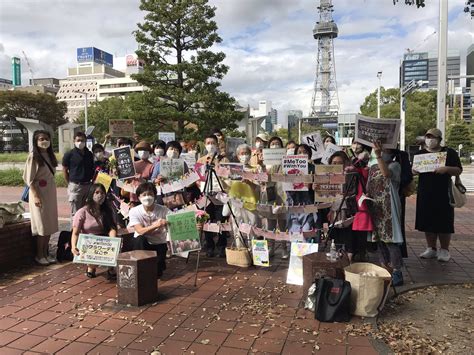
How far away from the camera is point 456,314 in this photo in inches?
167

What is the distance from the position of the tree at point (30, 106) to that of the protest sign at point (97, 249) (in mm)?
62354

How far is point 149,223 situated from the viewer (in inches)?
209

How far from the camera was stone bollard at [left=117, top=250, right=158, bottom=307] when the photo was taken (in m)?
4.40

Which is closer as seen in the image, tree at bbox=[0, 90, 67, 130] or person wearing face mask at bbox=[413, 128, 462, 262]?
person wearing face mask at bbox=[413, 128, 462, 262]

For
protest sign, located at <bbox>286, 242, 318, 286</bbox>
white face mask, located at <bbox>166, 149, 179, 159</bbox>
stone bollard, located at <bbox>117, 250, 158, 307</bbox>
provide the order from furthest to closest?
white face mask, located at <bbox>166, 149, 179, 159</bbox> < protest sign, located at <bbox>286, 242, 318, 286</bbox> < stone bollard, located at <bbox>117, 250, 158, 307</bbox>

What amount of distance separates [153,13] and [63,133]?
645 centimetres

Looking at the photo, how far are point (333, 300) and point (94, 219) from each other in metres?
3.11

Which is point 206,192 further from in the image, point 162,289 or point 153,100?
point 153,100

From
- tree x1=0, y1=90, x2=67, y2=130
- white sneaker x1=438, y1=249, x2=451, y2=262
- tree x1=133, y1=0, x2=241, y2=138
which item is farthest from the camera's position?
tree x1=0, y1=90, x2=67, y2=130

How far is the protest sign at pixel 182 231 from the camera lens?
494 centimetres

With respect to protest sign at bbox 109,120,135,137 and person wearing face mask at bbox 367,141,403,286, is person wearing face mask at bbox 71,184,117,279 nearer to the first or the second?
person wearing face mask at bbox 367,141,403,286

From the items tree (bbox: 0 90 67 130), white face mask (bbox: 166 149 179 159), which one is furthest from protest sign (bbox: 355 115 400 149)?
tree (bbox: 0 90 67 130)

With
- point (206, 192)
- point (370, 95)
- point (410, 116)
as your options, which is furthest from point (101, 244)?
point (370, 95)

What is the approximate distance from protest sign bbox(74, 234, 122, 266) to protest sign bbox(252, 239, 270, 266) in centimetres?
177
